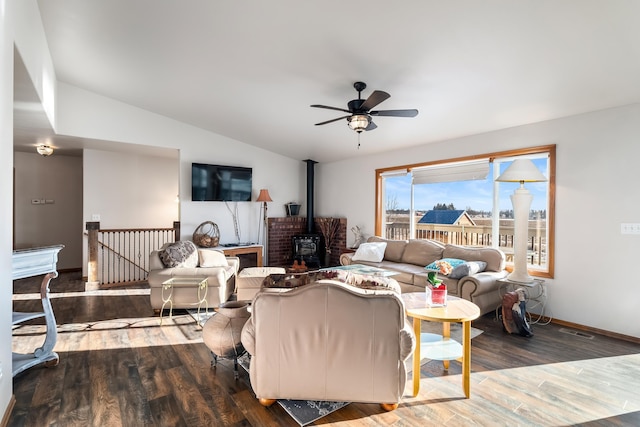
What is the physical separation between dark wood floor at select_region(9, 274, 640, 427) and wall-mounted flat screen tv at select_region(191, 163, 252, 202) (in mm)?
2948

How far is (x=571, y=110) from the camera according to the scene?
11.9 feet

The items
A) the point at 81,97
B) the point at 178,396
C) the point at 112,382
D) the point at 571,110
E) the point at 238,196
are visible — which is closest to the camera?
the point at 178,396

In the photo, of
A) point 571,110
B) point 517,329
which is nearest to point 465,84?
point 571,110

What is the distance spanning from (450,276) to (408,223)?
2.01 metres

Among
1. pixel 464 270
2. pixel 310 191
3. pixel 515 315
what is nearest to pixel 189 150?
pixel 310 191

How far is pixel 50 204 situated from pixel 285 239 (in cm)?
491

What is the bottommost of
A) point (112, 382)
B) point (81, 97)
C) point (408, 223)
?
point (112, 382)

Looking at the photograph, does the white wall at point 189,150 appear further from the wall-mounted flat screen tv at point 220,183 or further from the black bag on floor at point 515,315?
the black bag on floor at point 515,315

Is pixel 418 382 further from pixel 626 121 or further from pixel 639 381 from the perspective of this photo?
pixel 626 121

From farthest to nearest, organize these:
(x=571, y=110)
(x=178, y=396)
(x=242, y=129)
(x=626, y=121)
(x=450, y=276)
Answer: (x=242, y=129) → (x=450, y=276) → (x=571, y=110) → (x=626, y=121) → (x=178, y=396)

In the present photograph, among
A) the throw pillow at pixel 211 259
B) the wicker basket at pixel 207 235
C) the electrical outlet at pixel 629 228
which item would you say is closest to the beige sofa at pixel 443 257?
the electrical outlet at pixel 629 228

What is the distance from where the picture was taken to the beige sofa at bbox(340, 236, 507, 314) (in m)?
3.79

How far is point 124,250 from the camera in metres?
6.35

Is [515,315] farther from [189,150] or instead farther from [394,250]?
[189,150]
